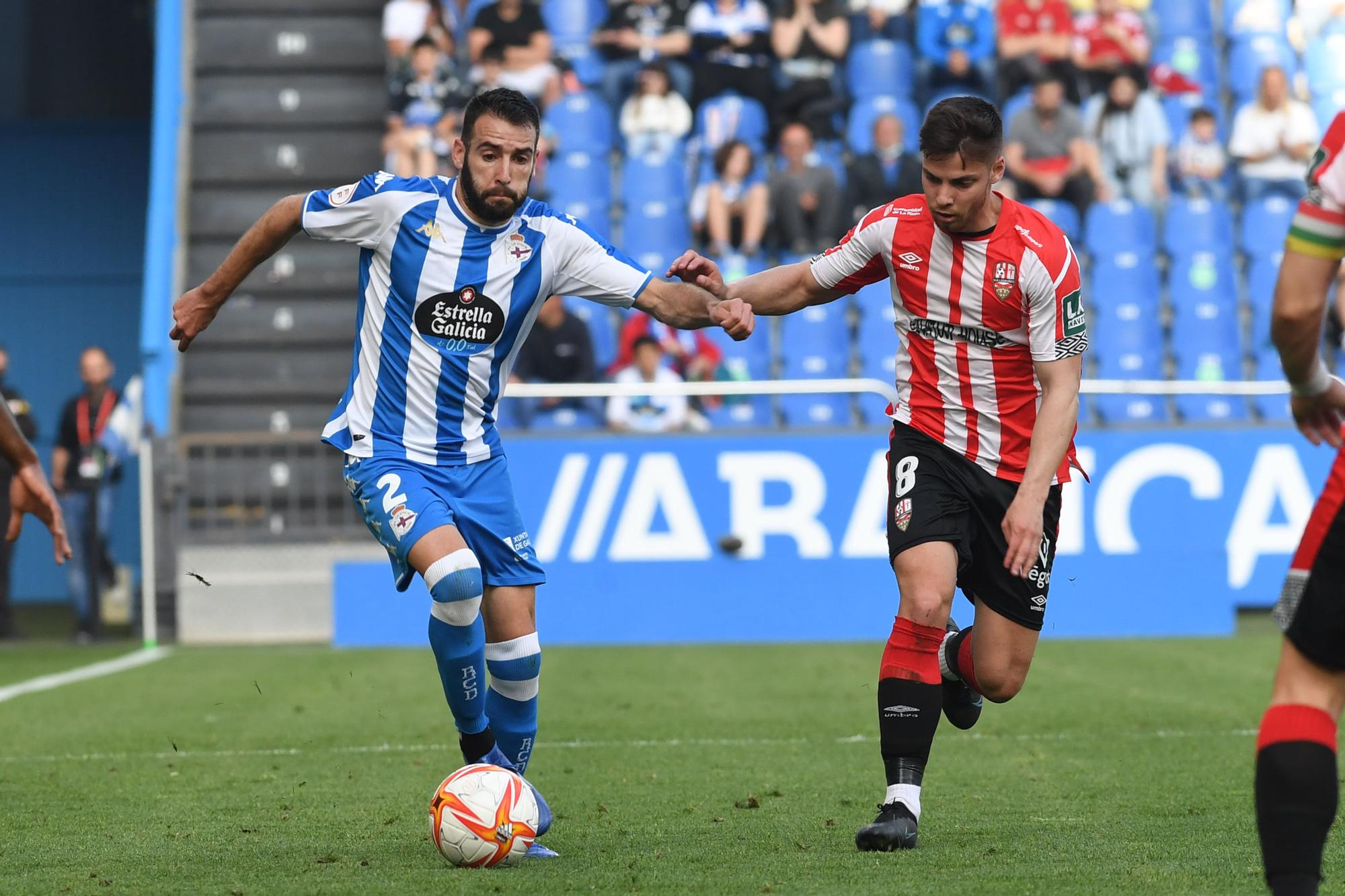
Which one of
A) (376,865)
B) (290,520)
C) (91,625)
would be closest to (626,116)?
(290,520)

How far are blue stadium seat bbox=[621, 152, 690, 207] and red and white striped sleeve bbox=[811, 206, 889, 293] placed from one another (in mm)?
9921

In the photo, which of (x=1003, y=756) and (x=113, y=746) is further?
(x=113, y=746)

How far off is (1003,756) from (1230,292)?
9142 millimetres

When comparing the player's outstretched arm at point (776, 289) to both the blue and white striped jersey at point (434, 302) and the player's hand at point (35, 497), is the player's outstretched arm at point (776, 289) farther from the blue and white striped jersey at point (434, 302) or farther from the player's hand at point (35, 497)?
the player's hand at point (35, 497)

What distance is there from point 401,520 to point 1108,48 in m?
12.3

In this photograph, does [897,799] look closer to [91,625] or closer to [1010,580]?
[1010,580]

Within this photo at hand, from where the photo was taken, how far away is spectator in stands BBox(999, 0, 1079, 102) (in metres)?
15.5

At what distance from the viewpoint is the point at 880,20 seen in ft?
53.2

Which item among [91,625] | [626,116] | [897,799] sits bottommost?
[91,625]

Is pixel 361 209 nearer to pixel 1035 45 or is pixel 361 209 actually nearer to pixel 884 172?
pixel 884 172

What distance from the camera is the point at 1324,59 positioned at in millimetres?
16484

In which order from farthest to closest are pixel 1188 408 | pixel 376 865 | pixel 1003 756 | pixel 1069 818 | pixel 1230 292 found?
1. pixel 1230 292
2. pixel 1188 408
3. pixel 1003 756
4. pixel 1069 818
5. pixel 376 865

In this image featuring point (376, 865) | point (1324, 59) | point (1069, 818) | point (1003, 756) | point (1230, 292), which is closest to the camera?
point (376, 865)

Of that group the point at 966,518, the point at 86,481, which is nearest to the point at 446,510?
the point at 966,518
